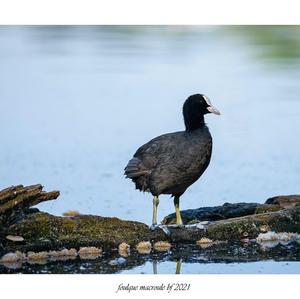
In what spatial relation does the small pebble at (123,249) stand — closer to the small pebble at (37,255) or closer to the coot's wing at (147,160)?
the small pebble at (37,255)

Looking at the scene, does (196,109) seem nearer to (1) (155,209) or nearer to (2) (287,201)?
(1) (155,209)

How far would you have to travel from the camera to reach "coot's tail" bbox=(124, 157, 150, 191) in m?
9.79

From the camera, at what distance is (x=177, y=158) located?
31.7ft

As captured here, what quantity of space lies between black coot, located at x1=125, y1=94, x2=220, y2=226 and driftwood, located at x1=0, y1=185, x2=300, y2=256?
0.28m

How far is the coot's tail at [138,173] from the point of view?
979 centimetres

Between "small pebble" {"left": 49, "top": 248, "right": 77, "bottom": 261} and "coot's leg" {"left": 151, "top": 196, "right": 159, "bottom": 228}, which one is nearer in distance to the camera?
"small pebble" {"left": 49, "top": 248, "right": 77, "bottom": 261}

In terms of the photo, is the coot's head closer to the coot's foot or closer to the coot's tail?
the coot's tail

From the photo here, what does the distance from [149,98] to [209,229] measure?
272 centimetres

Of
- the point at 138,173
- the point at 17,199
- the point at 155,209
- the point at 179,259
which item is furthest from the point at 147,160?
the point at 17,199

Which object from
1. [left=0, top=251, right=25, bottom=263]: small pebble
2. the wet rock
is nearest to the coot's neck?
the wet rock
